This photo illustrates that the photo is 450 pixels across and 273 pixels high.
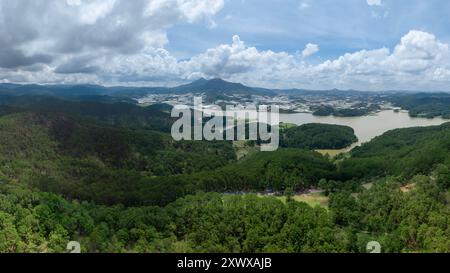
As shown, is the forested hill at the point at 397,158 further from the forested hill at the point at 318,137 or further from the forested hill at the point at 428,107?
the forested hill at the point at 428,107

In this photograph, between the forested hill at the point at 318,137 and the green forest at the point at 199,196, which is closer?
the green forest at the point at 199,196

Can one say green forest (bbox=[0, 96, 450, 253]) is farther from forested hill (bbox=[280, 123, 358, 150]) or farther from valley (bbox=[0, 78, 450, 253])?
forested hill (bbox=[280, 123, 358, 150])

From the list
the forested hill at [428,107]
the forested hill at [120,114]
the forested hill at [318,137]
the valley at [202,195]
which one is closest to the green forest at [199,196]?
the valley at [202,195]

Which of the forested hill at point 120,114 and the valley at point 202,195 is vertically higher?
the forested hill at point 120,114

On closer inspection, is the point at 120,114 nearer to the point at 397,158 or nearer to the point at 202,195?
the point at 397,158

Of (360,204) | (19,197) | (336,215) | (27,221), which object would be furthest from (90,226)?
(360,204)

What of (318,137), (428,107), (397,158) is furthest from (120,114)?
(428,107)

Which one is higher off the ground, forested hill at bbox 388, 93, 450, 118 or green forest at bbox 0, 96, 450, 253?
forested hill at bbox 388, 93, 450, 118

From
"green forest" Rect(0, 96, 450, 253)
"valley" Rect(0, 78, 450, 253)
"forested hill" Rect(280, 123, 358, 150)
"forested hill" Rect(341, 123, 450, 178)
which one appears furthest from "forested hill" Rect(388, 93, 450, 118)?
"forested hill" Rect(341, 123, 450, 178)
